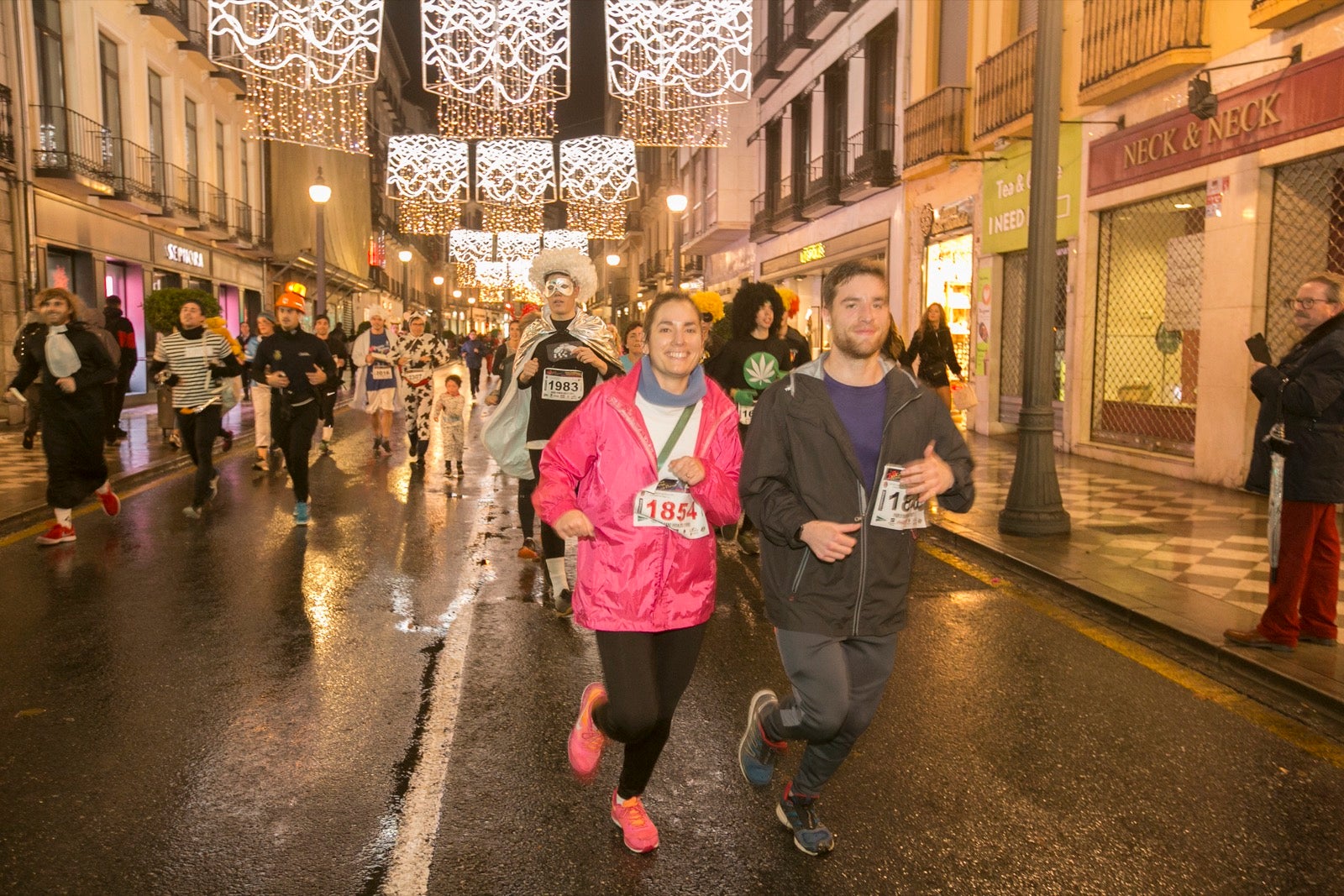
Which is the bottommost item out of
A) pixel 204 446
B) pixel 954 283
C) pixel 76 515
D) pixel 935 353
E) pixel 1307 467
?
pixel 76 515

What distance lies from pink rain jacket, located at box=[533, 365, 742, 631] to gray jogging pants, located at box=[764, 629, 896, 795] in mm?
343

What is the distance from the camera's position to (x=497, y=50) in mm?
13242

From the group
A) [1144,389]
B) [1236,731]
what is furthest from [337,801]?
[1144,389]

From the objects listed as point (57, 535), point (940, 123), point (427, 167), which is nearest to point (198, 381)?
point (57, 535)

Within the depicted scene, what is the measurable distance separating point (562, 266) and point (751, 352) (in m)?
2.00

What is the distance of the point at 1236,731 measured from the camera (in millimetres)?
4469

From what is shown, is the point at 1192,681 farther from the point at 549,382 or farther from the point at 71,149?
the point at 71,149

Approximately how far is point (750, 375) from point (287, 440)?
13.8 feet

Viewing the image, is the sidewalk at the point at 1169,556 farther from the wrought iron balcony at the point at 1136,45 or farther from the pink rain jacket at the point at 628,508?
the wrought iron balcony at the point at 1136,45

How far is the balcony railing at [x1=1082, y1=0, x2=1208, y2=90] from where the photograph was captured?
12.1 metres

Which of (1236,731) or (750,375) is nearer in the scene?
(1236,731)

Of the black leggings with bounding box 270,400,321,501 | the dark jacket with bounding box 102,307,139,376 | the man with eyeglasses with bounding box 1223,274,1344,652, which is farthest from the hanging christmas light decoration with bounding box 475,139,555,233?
the man with eyeglasses with bounding box 1223,274,1344,652

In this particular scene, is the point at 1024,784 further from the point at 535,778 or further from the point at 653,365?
the point at 653,365

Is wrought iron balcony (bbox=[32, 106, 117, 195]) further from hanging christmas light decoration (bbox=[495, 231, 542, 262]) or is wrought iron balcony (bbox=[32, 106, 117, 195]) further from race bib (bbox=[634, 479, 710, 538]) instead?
race bib (bbox=[634, 479, 710, 538])
